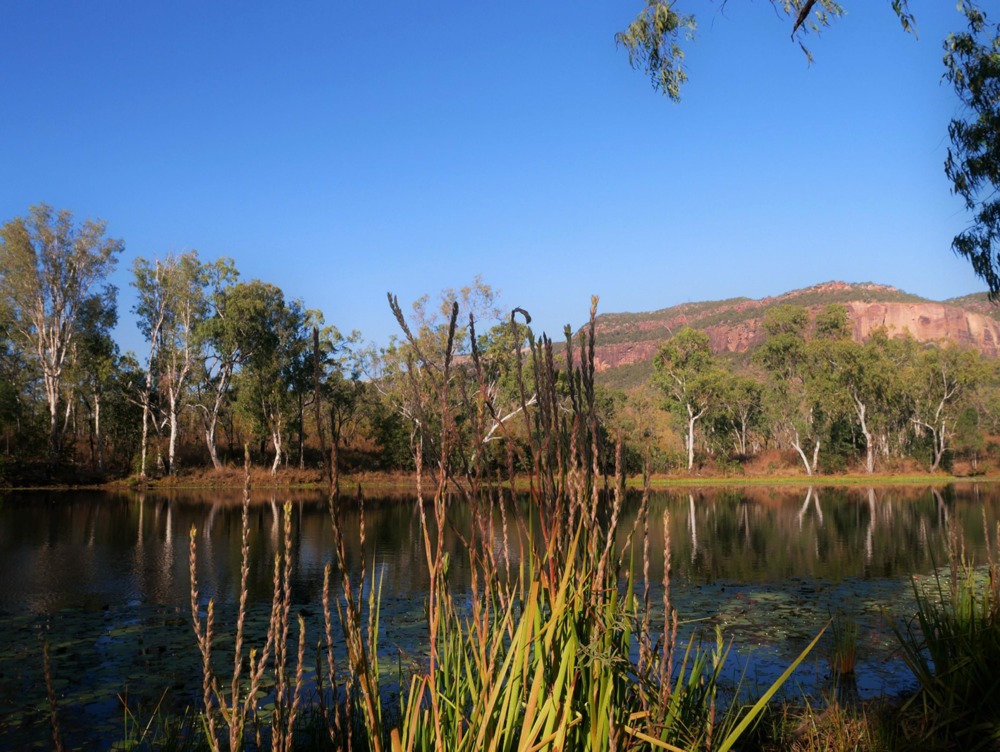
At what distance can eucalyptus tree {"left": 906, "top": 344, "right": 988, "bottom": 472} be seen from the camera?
4012cm

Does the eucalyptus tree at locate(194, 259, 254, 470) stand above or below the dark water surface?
above

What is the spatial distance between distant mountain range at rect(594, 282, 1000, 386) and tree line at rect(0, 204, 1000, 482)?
75.7m

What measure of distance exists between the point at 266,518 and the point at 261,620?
1373cm

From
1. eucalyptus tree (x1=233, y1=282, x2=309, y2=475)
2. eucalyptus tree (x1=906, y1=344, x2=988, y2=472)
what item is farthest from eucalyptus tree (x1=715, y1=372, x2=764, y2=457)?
eucalyptus tree (x1=233, y1=282, x2=309, y2=475)


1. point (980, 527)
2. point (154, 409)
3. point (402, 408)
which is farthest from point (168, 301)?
point (980, 527)

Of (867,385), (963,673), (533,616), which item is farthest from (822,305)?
(533,616)

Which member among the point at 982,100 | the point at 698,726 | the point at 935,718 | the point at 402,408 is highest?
the point at 982,100

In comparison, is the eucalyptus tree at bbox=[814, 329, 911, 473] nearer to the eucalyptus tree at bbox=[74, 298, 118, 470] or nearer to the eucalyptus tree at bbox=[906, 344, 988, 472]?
the eucalyptus tree at bbox=[906, 344, 988, 472]

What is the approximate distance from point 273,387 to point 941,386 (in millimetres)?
35102

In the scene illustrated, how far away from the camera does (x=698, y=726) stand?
1.95m

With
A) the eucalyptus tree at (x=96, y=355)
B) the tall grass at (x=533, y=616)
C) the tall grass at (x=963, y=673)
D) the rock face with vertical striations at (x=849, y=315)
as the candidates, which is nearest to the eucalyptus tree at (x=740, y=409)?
the eucalyptus tree at (x=96, y=355)

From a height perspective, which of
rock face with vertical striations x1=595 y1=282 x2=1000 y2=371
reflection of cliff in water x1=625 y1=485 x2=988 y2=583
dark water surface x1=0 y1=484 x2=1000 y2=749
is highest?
rock face with vertical striations x1=595 y1=282 x2=1000 y2=371

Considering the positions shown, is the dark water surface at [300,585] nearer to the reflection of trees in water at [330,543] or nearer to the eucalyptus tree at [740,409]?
the reflection of trees in water at [330,543]

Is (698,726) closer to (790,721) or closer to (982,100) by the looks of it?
(790,721)
